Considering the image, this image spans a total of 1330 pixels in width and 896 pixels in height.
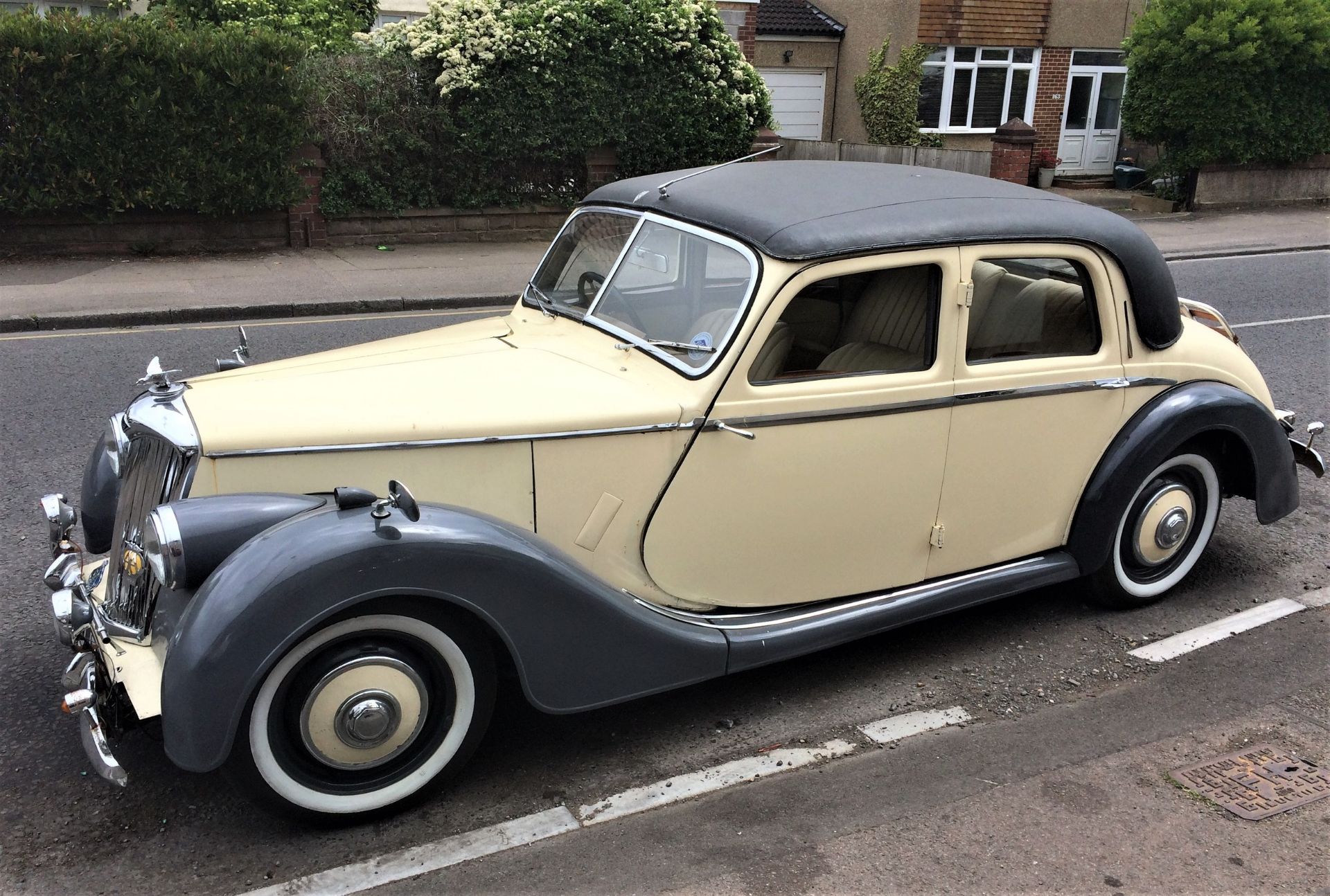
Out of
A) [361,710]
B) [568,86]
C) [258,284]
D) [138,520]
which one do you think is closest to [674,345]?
[361,710]

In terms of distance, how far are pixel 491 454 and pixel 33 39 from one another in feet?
32.9

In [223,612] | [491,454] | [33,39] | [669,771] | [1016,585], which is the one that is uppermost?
[33,39]

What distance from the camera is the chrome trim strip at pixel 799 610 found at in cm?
339

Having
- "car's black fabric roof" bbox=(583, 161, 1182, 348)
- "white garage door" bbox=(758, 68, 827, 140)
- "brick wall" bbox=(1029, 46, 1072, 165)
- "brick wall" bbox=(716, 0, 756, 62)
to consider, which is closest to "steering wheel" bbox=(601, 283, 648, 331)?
"car's black fabric roof" bbox=(583, 161, 1182, 348)

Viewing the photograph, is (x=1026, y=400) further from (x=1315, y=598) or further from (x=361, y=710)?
(x=361, y=710)

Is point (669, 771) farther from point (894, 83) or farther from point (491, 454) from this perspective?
point (894, 83)

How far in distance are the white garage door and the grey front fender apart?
20.7 metres

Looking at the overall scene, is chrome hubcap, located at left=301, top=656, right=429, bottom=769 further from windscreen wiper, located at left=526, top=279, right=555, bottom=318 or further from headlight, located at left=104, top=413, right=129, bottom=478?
windscreen wiper, located at left=526, top=279, right=555, bottom=318

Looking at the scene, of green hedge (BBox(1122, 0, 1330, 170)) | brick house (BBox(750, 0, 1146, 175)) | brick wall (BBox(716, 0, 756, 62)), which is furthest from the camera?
brick house (BBox(750, 0, 1146, 175))

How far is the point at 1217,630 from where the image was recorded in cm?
429

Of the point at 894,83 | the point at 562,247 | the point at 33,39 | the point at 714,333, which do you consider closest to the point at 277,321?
the point at 33,39

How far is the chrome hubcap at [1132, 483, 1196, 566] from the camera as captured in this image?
14.0 ft

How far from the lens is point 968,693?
12.5 ft

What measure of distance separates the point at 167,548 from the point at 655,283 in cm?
178
